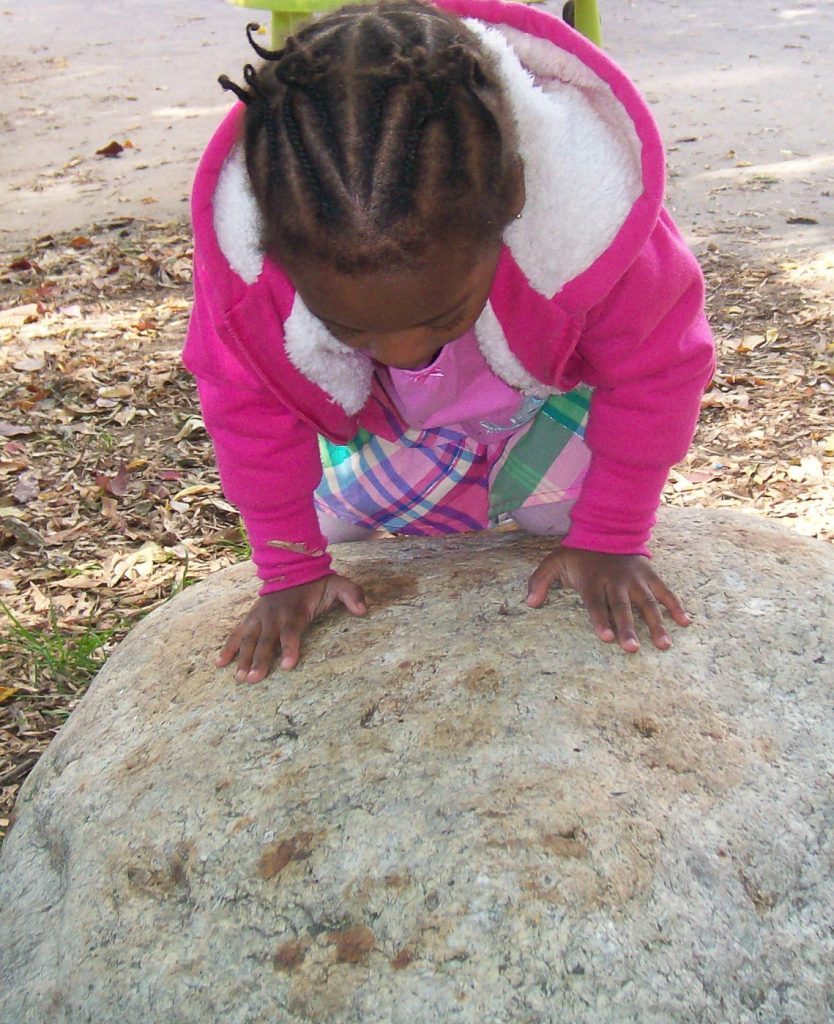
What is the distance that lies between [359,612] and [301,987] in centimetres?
77

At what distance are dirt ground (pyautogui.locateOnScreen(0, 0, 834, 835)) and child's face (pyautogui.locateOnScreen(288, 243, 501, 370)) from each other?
1624 millimetres

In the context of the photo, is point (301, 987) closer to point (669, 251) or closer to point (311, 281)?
point (311, 281)

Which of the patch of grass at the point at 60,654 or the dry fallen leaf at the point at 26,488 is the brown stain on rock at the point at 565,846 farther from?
the dry fallen leaf at the point at 26,488

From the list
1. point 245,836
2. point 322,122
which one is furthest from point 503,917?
point 322,122

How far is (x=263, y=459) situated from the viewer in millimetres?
2316

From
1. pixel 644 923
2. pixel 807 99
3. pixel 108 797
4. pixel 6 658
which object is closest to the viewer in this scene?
pixel 644 923

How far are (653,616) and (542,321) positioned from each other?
1.84 feet

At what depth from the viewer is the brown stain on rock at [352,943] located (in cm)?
161

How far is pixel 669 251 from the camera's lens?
211 cm

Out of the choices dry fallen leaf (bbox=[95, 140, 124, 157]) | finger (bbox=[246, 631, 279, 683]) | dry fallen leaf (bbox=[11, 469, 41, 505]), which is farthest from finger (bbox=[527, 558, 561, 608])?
dry fallen leaf (bbox=[95, 140, 124, 157])

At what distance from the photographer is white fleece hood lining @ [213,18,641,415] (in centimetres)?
185

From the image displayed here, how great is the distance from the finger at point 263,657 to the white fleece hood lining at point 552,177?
56 centimetres

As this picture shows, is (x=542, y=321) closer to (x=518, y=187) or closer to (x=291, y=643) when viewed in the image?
(x=518, y=187)

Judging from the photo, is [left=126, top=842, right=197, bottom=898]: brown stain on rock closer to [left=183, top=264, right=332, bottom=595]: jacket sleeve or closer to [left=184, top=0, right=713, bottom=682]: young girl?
[left=184, top=0, right=713, bottom=682]: young girl
